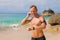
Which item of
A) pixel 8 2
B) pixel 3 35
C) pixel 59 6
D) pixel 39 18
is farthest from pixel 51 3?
pixel 39 18

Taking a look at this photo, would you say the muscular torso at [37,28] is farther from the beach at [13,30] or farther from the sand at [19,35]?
the beach at [13,30]

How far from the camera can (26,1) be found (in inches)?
179

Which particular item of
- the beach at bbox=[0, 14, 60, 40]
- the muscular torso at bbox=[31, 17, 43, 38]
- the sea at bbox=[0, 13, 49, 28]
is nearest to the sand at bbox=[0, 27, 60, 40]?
the beach at bbox=[0, 14, 60, 40]

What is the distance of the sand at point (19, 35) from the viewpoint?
4298mm

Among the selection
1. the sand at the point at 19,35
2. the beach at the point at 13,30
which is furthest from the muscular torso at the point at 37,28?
the beach at the point at 13,30

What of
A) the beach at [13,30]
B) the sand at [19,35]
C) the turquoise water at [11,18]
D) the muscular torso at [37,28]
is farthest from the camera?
the beach at [13,30]

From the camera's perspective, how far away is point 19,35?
465 centimetres

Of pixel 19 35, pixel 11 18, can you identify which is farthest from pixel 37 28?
pixel 11 18

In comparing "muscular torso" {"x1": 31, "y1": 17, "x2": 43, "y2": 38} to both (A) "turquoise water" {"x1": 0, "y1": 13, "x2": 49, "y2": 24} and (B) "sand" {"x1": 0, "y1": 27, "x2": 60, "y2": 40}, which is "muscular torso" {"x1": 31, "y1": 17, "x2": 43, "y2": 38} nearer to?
(B) "sand" {"x1": 0, "y1": 27, "x2": 60, "y2": 40}

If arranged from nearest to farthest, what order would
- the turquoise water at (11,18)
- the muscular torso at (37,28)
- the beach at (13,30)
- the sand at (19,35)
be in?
1. the muscular torso at (37,28)
2. the sand at (19,35)
3. the turquoise water at (11,18)
4. the beach at (13,30)

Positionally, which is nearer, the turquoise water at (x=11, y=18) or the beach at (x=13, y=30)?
the turquoise water at (x=11, y=18)

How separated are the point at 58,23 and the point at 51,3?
4.38 ft

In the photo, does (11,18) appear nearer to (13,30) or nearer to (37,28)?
(13,30)

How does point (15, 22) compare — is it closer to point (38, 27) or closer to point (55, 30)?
point (55, 30)
